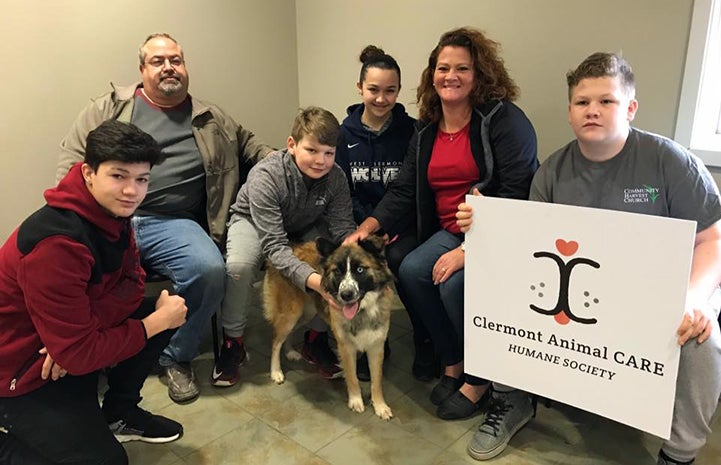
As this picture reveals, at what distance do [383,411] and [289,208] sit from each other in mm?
966

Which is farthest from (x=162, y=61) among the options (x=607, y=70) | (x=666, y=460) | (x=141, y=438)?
(x=666, y=460)

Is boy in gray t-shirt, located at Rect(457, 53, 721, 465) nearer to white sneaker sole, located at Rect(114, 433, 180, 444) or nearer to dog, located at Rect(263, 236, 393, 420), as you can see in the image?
dog, located at Rect(263, 236, 393, 420)

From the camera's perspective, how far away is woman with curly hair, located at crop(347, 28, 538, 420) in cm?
226

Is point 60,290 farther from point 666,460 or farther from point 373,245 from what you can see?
point 666,460

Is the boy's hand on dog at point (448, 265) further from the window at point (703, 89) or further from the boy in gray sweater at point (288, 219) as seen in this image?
the window at point (703, 89)

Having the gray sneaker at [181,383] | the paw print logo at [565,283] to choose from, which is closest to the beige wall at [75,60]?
the gray sneaker at [181,383]

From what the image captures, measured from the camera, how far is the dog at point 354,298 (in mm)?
2193

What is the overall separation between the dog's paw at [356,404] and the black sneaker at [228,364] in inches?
22.3

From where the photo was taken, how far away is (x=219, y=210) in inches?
107

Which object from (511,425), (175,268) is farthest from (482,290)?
(175,268)

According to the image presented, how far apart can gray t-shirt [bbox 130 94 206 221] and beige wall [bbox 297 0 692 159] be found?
4.43 ft

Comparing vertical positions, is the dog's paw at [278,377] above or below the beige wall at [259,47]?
below

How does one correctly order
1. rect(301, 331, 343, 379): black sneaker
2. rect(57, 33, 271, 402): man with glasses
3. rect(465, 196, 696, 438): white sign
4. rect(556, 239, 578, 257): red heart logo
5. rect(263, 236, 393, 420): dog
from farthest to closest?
1. rect(301, 331, 343, 379): black sneaker
2. rect(57, 33, 271, 402): man with glasses
3. rect(263, 236, 393, 420): dog
4. rect(556, 239, 578, 257): red heart logo
5. rect(465, 196, 696, 438): white sign

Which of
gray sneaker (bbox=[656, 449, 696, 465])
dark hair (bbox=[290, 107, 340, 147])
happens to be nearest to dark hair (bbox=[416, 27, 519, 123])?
dark hair (bbox=[290, 107, 340, 147])
